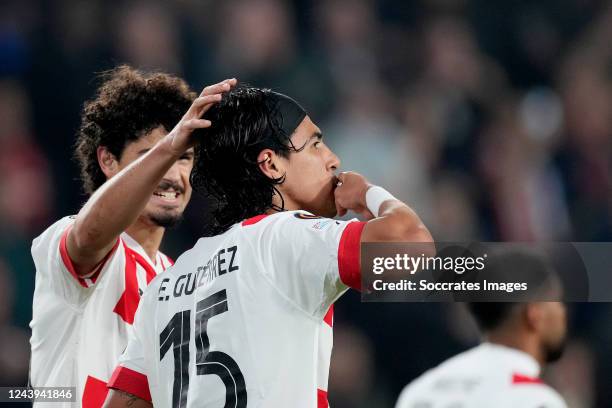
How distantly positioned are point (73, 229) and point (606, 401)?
421cm

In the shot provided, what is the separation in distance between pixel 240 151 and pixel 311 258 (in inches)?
24.7

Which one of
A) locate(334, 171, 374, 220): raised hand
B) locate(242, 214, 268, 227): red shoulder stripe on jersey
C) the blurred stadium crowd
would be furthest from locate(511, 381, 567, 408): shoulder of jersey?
the blurred stadium crowd

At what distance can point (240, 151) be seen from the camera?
3.31 m

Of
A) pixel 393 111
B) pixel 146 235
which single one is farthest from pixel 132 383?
pixel 393 111

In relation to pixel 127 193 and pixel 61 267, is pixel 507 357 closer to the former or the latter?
pixel 127 193

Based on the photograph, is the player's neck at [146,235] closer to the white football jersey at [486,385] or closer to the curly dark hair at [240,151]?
the curly dark hair at [240,151]

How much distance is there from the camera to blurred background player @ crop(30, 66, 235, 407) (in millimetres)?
3404

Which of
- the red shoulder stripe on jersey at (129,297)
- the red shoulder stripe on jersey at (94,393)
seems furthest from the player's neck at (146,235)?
the red shoulder stripe on jersey at (94,393)

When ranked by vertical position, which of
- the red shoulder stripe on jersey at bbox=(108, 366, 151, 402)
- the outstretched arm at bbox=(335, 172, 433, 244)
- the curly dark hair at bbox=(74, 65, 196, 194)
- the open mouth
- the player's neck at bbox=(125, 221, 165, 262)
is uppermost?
the curly dark hair at bbox=(74, 65, 196, 194)

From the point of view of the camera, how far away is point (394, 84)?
27.1 feet

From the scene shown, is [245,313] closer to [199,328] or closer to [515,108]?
[199,328]

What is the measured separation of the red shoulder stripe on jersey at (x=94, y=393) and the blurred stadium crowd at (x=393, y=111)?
3.03 m

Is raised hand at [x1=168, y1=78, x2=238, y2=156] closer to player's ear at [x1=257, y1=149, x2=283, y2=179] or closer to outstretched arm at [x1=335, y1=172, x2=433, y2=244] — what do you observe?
player's ear at [x1=257, y1=149, x2=283, y2=179]

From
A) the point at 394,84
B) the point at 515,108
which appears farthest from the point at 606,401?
the point at 394,84
